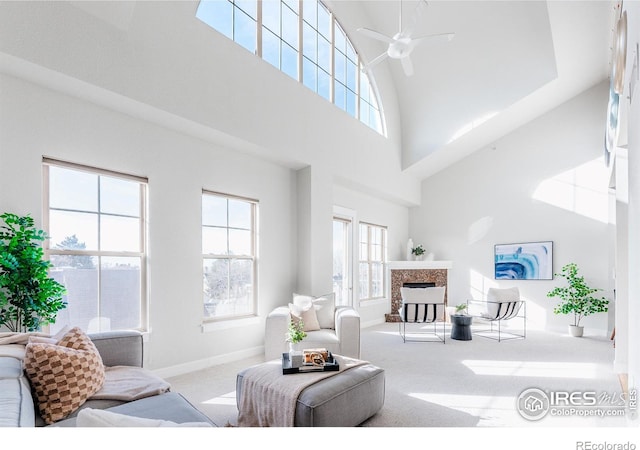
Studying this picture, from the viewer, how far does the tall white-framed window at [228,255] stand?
4.71m

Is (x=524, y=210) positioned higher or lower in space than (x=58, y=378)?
higher

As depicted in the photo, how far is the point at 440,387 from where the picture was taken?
3.86 m

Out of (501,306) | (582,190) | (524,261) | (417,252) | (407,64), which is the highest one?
(407,64)

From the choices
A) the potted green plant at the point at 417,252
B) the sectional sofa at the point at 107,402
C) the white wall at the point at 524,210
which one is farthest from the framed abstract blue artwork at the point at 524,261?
the sectional sofa at the point at 107,402

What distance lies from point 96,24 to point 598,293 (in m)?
7.86

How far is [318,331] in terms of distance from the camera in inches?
181

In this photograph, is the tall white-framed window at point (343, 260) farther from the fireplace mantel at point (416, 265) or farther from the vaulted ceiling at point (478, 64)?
the vaulted ceiling at point (478, 64)

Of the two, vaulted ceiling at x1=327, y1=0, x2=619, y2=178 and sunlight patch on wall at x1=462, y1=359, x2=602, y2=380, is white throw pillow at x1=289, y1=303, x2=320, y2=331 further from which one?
vaulted ceiling at x1=327, y1=0, x2=619, y2=178

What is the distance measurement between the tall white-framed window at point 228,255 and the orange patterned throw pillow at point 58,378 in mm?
2320

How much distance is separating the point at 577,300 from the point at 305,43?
587cm

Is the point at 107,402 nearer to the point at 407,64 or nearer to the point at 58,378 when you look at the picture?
the point at 58,378

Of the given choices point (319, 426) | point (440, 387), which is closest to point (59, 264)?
point (319, 426)

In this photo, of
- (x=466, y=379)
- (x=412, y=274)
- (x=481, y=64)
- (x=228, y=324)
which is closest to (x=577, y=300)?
(x=412, y=274)

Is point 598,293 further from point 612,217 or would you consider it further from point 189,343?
point 189,343
